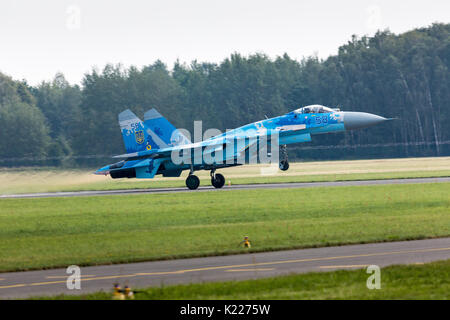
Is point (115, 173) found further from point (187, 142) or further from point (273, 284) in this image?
point (273, 284)

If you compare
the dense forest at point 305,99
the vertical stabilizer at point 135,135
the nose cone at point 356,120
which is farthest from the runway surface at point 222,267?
the dense forest at point 305,99

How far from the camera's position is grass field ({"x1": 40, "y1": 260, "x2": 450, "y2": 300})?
33.4ft

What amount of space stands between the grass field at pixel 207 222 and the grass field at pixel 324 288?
4191 mm

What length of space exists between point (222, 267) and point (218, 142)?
21113mm

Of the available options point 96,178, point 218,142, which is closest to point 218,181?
point 218,142

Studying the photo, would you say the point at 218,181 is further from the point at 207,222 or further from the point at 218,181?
the point at 207,222

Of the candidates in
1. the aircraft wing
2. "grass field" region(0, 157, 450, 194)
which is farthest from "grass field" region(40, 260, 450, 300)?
"grass field" region(0, 157, 450, 194)

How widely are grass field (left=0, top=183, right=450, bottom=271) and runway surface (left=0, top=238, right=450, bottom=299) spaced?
0.80m

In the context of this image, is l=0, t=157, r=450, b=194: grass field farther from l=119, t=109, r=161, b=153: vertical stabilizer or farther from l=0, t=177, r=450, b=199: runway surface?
l=119, t=109, r=161, b=153: vertical stabilizer

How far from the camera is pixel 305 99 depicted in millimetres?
93812

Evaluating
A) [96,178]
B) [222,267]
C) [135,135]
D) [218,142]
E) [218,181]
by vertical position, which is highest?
[135,135]

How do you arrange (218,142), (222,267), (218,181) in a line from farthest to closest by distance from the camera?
(218,181)
(218,142)
(222,267)
